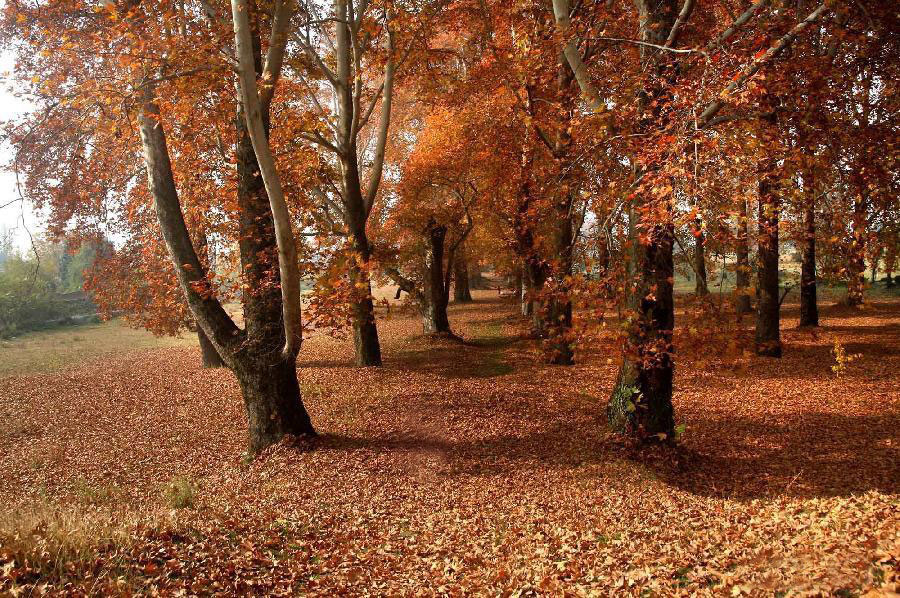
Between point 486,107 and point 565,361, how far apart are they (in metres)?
7.30

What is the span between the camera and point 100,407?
37.4 feet

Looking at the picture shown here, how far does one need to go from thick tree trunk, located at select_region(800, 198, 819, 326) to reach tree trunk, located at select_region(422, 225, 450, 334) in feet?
33.1

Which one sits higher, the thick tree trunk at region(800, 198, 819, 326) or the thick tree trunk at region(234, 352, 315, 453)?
the thick tree trunk at region(800, 198, 819, 326)

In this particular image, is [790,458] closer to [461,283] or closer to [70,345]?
[461,283]

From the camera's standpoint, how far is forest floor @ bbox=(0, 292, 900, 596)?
4.08 meters

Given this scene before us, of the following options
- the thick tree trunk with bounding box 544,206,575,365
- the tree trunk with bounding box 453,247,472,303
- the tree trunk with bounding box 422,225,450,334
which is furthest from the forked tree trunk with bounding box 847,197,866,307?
the tree trunk with bounding box 453,247,472,303

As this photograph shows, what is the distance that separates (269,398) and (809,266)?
1192 cm

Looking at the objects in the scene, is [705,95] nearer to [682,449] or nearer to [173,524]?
[682,449]

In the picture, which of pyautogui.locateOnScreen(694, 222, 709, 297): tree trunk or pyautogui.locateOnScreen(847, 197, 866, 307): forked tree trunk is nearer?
pyautogui.locateOnScreen(694, 222, 709, 297): tree trunk

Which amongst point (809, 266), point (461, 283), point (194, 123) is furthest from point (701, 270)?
point (461, 283)

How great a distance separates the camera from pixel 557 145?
10180mm

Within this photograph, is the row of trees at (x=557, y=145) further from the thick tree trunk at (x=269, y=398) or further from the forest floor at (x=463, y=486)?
the forest floor at (x=463, y=486)

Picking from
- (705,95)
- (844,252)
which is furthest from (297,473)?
(844,252)

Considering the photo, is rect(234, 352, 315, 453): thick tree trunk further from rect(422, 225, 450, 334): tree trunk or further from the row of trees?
rect(422, 225, 450, 334): tree trunk
